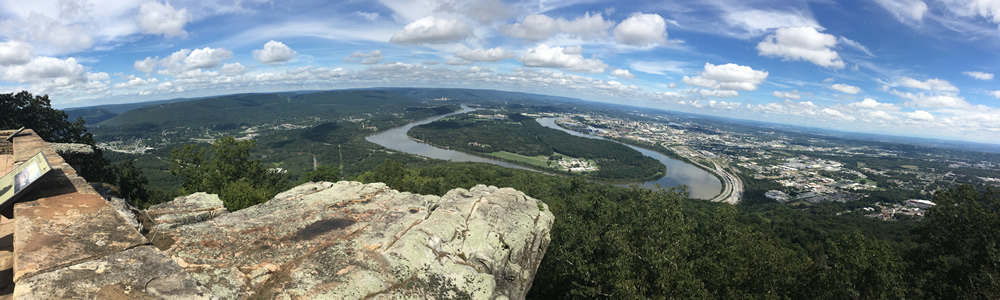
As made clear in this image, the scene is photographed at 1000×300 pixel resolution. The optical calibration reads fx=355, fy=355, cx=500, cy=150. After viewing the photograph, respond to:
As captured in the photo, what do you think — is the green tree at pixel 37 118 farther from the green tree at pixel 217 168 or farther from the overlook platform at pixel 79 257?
the overlook platform at pixel 79 257

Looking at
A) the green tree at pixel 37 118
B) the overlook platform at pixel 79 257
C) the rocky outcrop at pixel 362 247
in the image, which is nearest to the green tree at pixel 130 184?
the green tree at pixel 37 118

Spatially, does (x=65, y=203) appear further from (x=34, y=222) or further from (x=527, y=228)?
(x=527, y=228)

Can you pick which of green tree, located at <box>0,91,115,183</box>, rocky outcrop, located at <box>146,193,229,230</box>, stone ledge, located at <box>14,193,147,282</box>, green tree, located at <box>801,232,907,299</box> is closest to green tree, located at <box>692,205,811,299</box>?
green tree, located at <box>801,232,907,299</box>

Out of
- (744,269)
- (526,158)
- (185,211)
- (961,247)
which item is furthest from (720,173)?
(185,211)

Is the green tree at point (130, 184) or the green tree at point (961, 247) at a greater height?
the green tree at point (961, 247)

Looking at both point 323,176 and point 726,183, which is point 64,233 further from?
point 726,183

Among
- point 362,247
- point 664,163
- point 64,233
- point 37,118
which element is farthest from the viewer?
point 664,163
